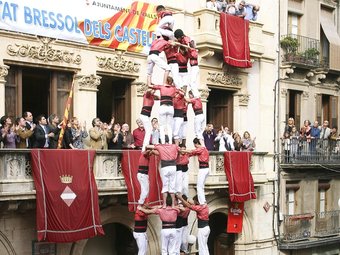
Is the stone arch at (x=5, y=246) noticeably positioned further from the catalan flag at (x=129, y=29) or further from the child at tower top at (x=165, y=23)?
the child at tower top at (x=165, y=23)

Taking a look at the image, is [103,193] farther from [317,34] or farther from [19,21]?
[317,34]

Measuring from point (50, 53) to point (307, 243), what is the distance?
15.3m

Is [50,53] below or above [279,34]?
below

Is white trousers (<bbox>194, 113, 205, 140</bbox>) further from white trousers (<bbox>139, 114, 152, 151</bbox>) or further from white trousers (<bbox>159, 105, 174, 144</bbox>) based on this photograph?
white trousers (<bbox>139, 114, 152, 151</bbox>)

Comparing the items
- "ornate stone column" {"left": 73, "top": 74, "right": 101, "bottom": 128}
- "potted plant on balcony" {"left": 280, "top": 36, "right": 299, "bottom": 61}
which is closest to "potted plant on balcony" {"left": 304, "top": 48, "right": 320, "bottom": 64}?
"potted plant on balcony" {"left": 280, "top": 36, "right": 299, "bottom": 61}

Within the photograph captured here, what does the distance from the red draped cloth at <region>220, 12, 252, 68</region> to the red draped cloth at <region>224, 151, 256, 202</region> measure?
3976 millimetres

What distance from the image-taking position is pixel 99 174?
20.6m

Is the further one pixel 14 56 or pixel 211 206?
pixel 211 206

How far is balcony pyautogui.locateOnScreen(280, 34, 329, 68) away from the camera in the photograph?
30.6 meters

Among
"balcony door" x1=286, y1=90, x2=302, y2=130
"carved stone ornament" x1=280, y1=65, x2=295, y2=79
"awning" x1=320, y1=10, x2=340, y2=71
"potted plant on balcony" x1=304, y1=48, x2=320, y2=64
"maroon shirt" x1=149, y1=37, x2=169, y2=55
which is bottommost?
"balcony door" x1=286, y1=90, x2=302, y2=130

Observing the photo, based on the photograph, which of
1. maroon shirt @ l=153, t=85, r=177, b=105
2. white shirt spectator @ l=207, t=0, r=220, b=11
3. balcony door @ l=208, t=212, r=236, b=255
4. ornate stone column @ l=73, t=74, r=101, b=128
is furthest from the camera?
balcony door @ l=208, t=212, r=236, b=255

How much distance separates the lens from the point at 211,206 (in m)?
26.5

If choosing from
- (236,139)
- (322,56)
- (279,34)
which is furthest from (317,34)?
(236,139)

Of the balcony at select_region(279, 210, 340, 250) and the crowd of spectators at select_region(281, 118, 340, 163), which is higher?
the crowd of spectators at select_region(281, 118, 340, 163)
